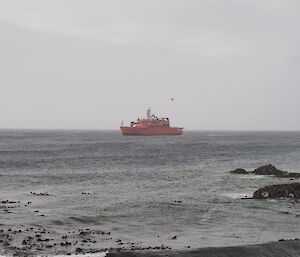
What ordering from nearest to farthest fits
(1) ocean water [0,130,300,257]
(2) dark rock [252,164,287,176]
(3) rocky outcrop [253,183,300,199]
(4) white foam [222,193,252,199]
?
(1) ocean water [0,130,300,257] → (3) rocky outcrop [253,183,300,199] → (4) white foam [222,193,252,199] → (2) dark rock [252,164,287,176]

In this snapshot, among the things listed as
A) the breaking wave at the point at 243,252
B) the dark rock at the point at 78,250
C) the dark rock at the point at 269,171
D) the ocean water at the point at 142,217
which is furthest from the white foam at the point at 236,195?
the dark rock at the point at 78,250

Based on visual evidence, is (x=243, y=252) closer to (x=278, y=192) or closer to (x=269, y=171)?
(x=278, y=192)

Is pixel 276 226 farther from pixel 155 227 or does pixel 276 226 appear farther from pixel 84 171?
pixel 84 171

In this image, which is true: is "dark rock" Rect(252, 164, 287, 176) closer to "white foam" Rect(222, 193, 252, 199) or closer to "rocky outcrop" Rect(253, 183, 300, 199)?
"rocky outcrop" Rect(253, 183, 300, 199)

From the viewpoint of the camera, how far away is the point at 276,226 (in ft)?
98.0

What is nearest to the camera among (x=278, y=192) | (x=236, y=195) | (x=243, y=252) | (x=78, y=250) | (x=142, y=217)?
Result: (x=78, y=250)

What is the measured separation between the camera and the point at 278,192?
41.6m

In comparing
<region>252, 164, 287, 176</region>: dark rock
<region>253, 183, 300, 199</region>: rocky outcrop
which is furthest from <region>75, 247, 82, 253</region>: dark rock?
<region>252, 164, 287, 176</region>: dark rock

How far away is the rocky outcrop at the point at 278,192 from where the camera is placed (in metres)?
41.1

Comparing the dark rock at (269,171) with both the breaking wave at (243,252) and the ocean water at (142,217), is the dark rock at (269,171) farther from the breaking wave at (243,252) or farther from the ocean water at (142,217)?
the breaking wave at (243,252)

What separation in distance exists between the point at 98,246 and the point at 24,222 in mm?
8979

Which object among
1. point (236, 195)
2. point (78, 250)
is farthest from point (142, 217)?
point (236, 195)

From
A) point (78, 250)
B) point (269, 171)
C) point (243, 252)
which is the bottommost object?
point (243, 252)

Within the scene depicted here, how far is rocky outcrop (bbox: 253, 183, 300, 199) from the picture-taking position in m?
41.1
